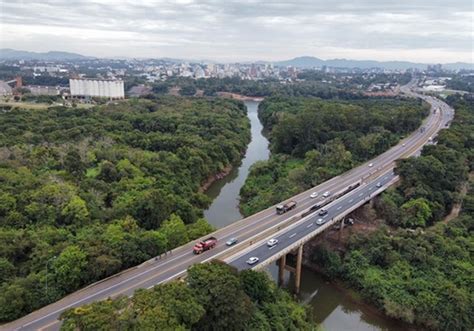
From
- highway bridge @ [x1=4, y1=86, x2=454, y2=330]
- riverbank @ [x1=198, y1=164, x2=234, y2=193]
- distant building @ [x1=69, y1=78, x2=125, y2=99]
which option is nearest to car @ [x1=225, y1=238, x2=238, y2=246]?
highway bridge @ [x1=4, y1=86, x2=454, y2=330]

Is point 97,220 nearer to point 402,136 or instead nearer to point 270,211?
point 270,211

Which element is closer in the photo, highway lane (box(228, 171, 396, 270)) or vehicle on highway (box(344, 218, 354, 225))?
highway lane (box(228, 171, 396, 270))

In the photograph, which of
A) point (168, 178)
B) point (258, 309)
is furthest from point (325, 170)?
point (258, 309)

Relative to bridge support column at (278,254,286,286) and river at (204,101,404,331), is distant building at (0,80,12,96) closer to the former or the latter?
river at (204,101,404,331)

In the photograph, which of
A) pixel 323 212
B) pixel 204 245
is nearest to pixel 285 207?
pixel 323 212

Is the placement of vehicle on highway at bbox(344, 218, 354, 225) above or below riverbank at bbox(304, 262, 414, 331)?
above

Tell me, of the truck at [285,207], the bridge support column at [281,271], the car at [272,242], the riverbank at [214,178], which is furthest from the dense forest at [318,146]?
the car at [272,242]

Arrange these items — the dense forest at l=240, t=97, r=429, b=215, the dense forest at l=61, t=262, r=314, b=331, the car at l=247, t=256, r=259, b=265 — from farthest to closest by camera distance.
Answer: the dense forest at l=240, t=97, r=429, b=215
the car at l=247, t=256, r=259, b=265
the dense forest at l=61, t=262, r=314, b=331
